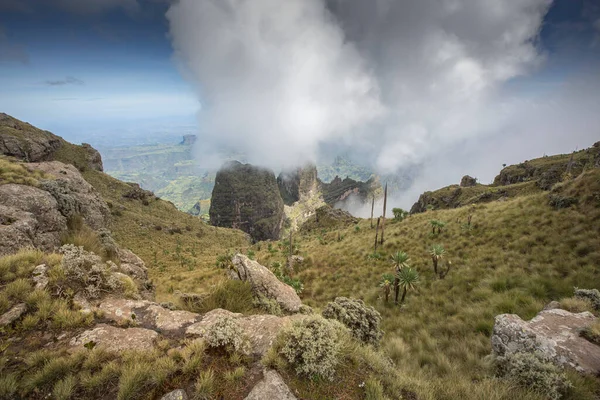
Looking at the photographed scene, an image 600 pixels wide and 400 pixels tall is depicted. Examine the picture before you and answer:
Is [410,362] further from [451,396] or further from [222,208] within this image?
[222,208]

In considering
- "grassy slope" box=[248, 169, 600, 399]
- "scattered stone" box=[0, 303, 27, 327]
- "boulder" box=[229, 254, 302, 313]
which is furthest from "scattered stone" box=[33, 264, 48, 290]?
"grassy slope" box=[248, 169, 600, 399]

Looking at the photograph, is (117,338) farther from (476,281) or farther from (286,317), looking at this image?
(476,281)

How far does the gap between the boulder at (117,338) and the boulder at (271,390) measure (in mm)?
2639

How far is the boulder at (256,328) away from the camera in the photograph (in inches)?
208

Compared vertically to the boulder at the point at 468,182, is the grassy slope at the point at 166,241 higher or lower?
lower

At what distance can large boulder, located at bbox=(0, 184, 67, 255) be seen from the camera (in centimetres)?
867

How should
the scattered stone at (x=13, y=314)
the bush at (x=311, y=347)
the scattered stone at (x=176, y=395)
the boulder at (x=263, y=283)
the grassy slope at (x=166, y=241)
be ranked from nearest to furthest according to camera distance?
1. the scattered stone at (x=176, y=395)
2. the bush at (x=311, y=347)
3. the scattered stone at (x=13, y=314)
4. the boulder at (x=263, y=283)
5. the grassy slope at (x=166, y=241)

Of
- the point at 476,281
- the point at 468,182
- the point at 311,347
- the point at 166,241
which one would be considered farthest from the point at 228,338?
the point at 468,182

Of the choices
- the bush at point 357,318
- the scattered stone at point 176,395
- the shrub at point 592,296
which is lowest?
the bush at point 357,318

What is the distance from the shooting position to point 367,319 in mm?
8586

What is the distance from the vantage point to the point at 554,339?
654 cm

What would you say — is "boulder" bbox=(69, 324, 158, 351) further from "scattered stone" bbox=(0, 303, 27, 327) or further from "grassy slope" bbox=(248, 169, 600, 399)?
"grassy slope" bbox=(248, 169, 600, 399)

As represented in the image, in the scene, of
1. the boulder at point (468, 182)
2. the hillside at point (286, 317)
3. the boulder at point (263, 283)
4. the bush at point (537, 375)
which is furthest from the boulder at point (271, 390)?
the boulder at point (468, 182)

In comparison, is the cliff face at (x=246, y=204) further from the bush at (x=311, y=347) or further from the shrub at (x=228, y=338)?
the bush at (x=311, y=347)
